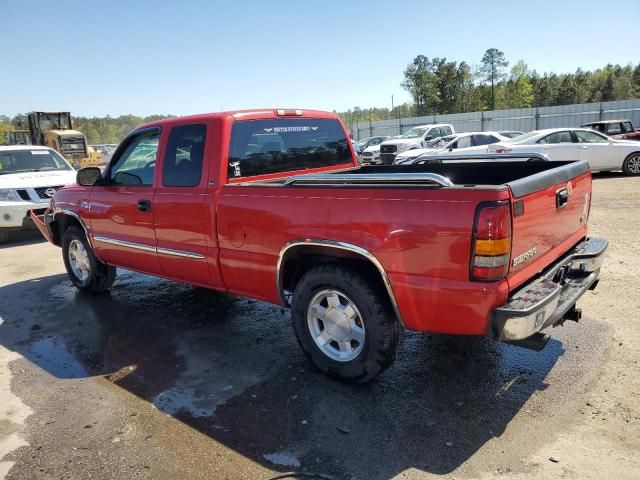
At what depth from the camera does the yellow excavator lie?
78.7 ft

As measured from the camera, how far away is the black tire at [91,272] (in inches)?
234

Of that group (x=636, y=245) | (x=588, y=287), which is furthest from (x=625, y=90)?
(x=588, y=287)

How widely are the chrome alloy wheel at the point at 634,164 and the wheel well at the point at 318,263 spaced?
1461 cm

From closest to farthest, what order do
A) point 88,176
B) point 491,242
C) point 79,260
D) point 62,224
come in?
point 491,242
point 88,176
point 79,260
point 62,224

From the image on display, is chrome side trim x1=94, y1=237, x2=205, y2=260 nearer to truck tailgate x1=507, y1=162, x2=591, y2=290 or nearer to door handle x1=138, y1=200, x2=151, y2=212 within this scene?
door handle x1=138, y1=200, x2=151, y2=212

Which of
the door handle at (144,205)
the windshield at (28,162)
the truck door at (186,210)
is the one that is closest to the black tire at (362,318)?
the truck door at (186,210)

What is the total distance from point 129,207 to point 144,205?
307 millimetres

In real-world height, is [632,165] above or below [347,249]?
below

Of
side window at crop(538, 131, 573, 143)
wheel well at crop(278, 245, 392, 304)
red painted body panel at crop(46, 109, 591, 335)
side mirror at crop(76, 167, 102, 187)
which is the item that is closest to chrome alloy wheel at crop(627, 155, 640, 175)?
side window at crop(538, 131, 573, 143)

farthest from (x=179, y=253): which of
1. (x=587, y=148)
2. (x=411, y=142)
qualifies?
(x=411, y=142)

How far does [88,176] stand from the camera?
17.7 ft

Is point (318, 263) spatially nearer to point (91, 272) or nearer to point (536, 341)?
point (536, 341)

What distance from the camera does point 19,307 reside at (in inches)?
233

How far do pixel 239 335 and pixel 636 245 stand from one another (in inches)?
224
